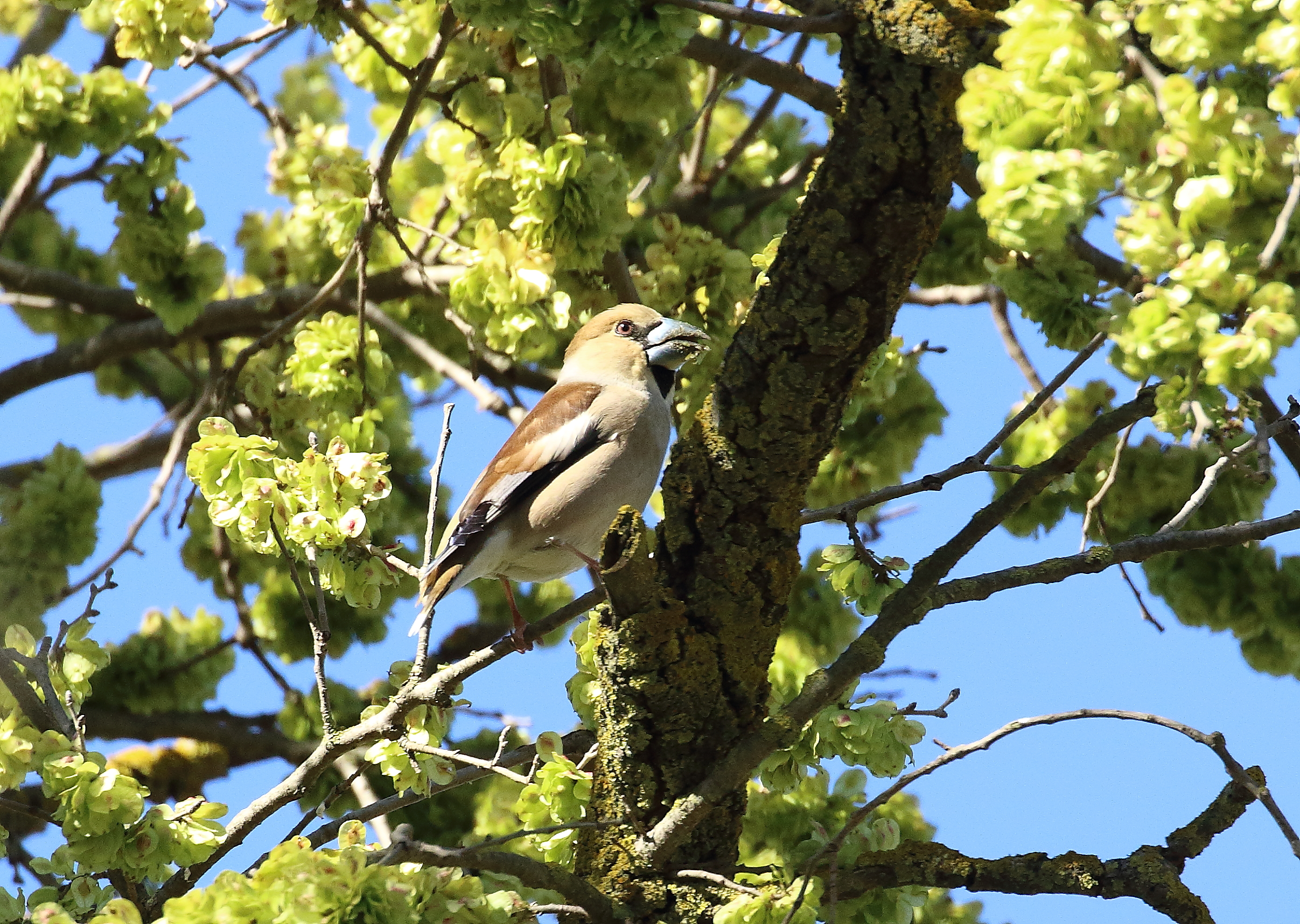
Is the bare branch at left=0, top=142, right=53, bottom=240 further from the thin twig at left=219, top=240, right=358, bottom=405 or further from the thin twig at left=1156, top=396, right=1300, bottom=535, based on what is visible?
the thin twig at left=1156, top=396, right=1300, bottom=535

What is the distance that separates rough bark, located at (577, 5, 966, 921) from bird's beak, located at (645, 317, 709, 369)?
68.5 inches

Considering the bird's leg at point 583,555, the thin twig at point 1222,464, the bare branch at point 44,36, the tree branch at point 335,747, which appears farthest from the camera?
the bare branch at point 44,36

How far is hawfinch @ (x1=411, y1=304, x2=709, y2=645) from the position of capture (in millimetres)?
5223

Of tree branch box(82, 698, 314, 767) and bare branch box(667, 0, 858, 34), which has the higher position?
tree branch box(82, 698, 314, 767)

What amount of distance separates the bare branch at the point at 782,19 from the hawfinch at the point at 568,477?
2.07 m

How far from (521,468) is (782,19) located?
95.1 inches

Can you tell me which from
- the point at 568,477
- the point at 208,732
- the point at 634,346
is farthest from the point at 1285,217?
the point at 208,732

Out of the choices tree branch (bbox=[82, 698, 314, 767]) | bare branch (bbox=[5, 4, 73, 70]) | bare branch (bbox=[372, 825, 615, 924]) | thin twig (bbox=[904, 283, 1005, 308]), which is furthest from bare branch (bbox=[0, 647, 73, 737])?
bare branch (bbox=[5, 4, 73, 70])

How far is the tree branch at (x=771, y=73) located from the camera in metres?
5.27

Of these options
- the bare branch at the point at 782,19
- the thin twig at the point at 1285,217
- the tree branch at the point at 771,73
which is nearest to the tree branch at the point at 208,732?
the tree branch at the point at 771,73

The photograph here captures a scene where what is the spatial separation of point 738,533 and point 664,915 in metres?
1.04

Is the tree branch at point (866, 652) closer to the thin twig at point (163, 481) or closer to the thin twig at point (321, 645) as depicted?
the thin twig at point (321, 645)

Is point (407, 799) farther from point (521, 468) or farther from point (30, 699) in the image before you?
point (521, 468)

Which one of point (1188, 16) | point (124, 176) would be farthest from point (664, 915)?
point (124, 176)
